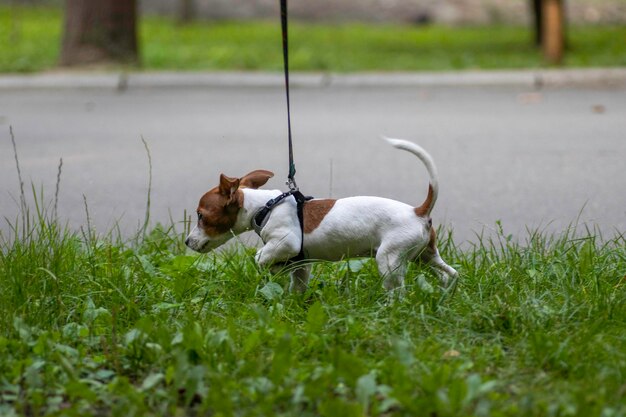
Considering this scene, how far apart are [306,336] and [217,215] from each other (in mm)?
701

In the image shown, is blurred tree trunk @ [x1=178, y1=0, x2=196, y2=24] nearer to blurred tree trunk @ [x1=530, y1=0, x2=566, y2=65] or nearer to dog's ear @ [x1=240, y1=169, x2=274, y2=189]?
blurred tree trunk @ [x1=530, y1=0, x2=566, y2=65]

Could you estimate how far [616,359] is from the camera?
10.2 feet

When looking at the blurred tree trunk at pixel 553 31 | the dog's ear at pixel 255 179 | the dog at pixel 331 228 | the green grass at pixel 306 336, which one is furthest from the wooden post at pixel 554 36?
the dog at pixel 331 228

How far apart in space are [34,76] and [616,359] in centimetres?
900

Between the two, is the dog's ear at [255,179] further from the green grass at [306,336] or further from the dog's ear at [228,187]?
the green grass at [306,336]

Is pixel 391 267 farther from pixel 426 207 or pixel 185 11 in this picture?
pixel 185 11

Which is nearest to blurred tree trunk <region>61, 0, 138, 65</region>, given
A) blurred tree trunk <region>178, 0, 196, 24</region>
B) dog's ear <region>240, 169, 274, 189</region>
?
blurred tree trunk <region>178, 0, 196, 24</region>

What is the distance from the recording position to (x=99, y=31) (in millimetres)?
11547

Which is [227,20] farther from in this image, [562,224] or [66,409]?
[66,409]

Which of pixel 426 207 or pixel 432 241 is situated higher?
pixel 426 207

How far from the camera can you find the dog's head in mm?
3832

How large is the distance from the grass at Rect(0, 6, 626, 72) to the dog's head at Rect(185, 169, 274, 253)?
7817 millimetres

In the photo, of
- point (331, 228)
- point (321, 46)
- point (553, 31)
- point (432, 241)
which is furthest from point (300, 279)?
point (321, 46)

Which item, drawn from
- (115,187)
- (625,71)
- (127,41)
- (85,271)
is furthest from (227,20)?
(85,271)
